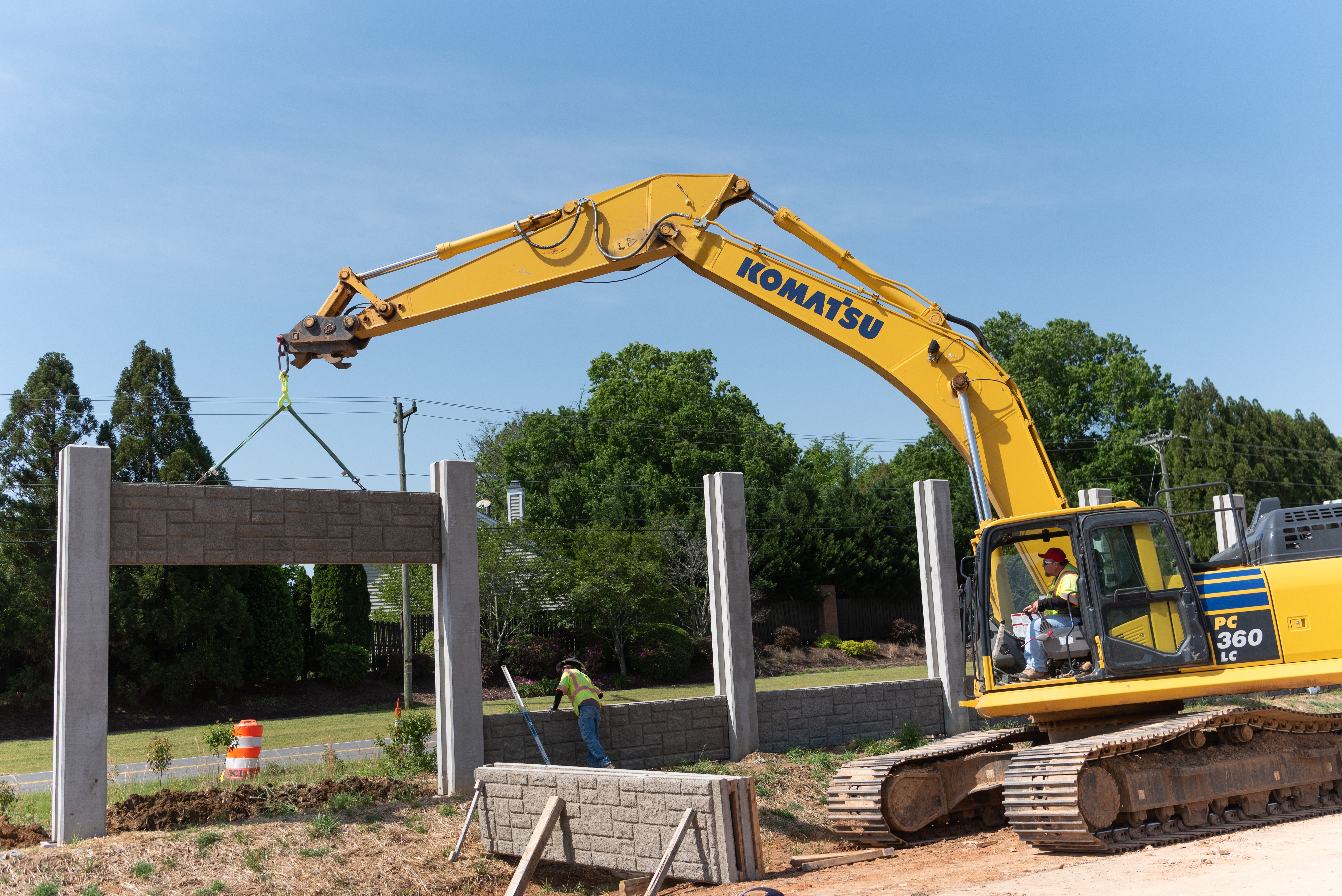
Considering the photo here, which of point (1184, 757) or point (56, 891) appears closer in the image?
point (56, 891)

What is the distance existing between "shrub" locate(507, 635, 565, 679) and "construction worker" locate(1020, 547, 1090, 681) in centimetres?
2284

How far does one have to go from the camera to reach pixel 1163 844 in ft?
28.8

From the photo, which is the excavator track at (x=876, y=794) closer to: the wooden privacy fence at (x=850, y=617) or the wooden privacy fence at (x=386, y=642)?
the wooden privacy fence at (x=386, y=642)

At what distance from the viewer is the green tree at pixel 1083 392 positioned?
57.5 m

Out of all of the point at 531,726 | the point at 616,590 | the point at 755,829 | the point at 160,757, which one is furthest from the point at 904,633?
the point at 755,829

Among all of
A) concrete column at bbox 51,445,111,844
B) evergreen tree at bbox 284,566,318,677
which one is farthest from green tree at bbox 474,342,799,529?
concrete column at bbox 51,445,111,844

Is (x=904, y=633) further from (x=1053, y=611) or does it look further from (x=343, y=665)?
(x=1053, y=611)

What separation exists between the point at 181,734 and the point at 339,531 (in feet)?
45.4

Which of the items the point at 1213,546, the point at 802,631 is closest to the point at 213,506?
the point at 802,631

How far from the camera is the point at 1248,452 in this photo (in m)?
44.4

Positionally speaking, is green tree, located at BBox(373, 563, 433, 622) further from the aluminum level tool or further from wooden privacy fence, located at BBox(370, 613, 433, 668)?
the aluminum level tool

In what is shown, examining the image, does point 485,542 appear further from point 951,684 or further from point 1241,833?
point 1241,833

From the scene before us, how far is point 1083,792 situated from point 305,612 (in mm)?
26752

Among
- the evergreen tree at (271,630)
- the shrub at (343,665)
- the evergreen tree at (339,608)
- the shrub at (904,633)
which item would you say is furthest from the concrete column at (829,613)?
the evergreen tree at (271,630)
